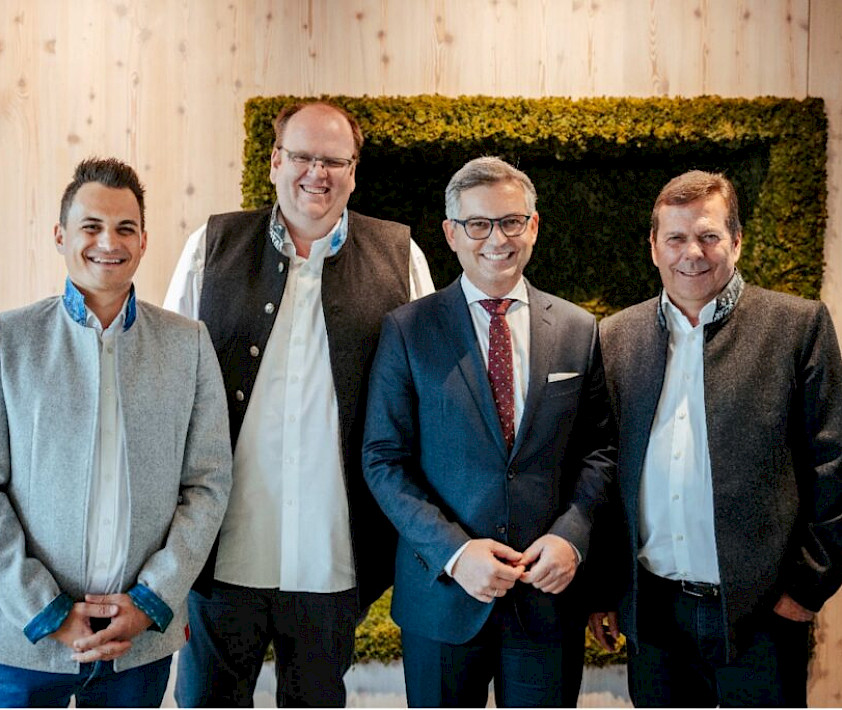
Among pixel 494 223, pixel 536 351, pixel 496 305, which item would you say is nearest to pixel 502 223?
pixel 494 223

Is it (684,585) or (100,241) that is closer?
(100,241)

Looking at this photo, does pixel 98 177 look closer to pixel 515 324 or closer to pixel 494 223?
pixel 494 223

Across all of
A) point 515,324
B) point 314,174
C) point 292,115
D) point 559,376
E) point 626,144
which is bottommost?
point 559,376

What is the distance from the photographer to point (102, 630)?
1878mm

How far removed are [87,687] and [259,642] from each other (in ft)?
1.54

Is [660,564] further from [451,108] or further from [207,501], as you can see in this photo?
[451,108]

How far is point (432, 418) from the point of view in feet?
7.07

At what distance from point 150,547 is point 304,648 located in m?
0.52

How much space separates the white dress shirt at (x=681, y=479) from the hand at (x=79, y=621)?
1251mm

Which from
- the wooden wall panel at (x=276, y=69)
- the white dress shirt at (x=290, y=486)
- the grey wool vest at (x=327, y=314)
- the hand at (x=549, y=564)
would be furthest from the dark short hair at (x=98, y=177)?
the wooden wall panel at (x=276, y=69)

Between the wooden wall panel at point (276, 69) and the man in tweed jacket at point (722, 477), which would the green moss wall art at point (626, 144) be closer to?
the wooden wall panel at point (276, 69)

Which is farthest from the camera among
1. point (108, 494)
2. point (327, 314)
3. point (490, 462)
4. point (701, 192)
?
point (327, 314)

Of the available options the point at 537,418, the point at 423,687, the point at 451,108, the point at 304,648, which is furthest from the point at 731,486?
the point at 451,108

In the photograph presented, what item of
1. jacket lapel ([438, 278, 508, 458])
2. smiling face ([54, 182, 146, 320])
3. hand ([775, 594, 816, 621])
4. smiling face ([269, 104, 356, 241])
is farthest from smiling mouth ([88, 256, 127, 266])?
hand ([775, 594, 816, 621])
